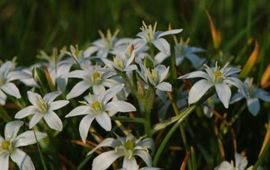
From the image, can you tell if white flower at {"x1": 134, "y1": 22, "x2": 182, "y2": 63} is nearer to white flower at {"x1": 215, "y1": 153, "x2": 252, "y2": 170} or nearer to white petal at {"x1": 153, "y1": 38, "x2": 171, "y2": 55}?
white petal at {"x1": 153, "y1": 38, "x2": 171, "y2": 55}

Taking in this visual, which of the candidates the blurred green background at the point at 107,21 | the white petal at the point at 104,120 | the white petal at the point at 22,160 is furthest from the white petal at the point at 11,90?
the blurred green background at the point at 107,21

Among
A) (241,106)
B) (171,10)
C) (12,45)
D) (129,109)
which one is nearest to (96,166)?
(129,109)

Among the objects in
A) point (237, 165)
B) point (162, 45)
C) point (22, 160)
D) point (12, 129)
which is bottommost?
point (237, 165)

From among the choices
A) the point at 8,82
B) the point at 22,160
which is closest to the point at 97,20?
the point at 8,82

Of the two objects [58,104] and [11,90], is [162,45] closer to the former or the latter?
Answer: [58,104]

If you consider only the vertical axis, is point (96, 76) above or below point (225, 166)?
above

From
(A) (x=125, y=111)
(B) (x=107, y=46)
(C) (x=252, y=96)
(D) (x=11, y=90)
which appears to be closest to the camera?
Answer: (A) (x=125, y=111)

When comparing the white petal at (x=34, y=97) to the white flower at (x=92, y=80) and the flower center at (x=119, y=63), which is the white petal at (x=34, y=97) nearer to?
the white flower at (x=92, y=80)
